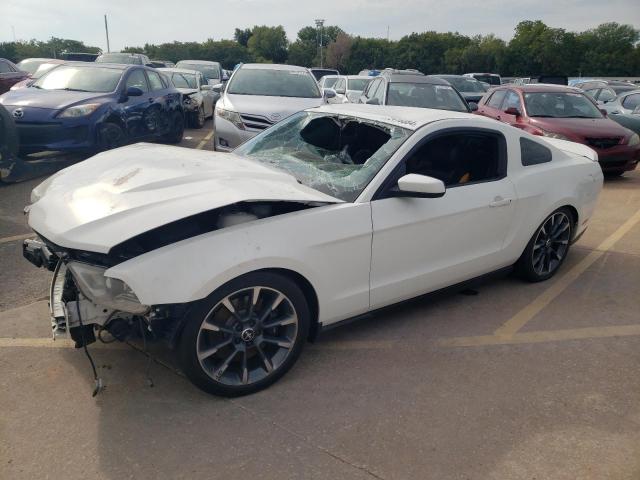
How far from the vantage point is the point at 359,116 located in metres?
4.03

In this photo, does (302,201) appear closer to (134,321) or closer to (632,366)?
(134,321)

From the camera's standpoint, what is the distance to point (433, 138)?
12.1 feet

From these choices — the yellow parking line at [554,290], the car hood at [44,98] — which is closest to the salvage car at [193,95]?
the car hood at [44,98]

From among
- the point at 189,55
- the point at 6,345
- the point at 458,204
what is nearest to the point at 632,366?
the point at 458,204

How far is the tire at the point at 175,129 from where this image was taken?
35.7ft

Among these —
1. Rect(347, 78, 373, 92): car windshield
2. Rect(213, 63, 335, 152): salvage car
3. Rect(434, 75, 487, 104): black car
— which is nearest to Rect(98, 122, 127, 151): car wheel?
Rect(213, 63, 335, 152): salvage car

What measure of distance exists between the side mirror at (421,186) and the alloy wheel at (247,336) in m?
1.01

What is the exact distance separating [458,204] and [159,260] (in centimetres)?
212

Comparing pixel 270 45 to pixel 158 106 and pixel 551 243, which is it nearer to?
pixel 158 106

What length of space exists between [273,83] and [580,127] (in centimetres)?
539

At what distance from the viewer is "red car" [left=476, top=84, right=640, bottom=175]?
29.7 feet

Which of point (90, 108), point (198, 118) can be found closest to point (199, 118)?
point (198, 118)

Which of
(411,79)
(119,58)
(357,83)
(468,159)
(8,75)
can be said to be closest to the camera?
(468,159)

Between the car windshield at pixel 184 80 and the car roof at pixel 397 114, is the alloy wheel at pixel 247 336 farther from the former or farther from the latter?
the car windshield at pixel 184 80
